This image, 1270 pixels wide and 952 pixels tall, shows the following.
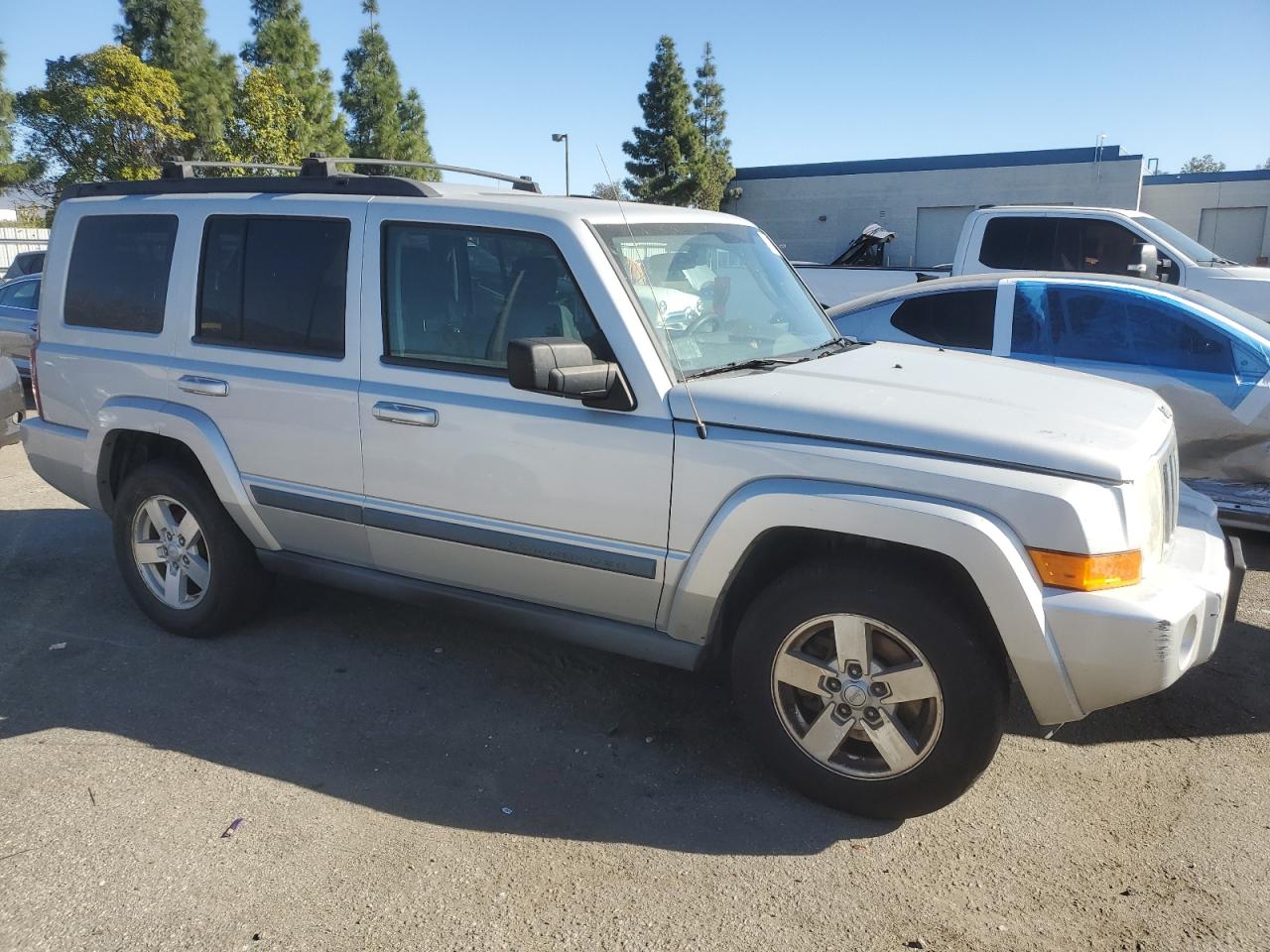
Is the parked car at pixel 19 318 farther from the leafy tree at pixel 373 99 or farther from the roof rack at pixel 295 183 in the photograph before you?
the leafy tree at pixel 373 99

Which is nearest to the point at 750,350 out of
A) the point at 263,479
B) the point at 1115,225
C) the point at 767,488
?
the point at 767,488

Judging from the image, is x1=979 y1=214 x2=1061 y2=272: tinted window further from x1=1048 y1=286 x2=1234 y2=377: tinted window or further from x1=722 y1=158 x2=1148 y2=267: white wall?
x1=722 y1=158 x2=1148 y2=267: white wall

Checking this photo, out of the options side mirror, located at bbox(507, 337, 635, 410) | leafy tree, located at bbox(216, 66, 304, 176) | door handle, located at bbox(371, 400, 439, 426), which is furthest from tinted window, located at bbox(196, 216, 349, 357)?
leafy tree, located at bbox(216, 66, 304, 176)

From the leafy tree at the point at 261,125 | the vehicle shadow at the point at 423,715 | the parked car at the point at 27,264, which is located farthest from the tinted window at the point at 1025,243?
the leafy tree at the point at 261,125

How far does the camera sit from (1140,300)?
6.09 m

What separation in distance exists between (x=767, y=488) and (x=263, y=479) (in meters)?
2.31

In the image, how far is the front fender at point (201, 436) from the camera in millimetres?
4352

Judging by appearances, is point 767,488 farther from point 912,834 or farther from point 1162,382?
point 1162,382

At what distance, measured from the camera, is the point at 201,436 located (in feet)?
14.3

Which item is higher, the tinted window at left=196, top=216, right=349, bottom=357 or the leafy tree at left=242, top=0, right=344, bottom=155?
the leafy tree at left=242, top=0, right=344, bottom=155

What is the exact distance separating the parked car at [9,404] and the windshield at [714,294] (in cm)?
455

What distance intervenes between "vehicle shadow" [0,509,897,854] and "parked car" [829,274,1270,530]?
3433mm

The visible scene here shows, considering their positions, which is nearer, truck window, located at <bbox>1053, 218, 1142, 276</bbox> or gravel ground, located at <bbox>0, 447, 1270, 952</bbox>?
gravel ground, located at <bbox>0, 447, 1270, 952</bbox>

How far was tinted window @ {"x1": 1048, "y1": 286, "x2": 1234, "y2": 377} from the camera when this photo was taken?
5898 millimetres
